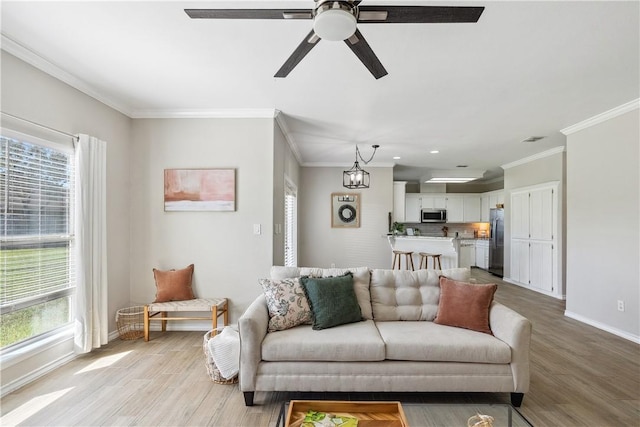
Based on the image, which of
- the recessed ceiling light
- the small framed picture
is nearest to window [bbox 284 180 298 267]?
the small framed picture

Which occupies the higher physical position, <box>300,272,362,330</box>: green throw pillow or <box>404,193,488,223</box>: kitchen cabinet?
<box>404,193,488,223</box>: kitchen cabinet

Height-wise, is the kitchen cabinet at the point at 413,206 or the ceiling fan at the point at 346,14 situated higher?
the ceiling fan at the point at 346,14

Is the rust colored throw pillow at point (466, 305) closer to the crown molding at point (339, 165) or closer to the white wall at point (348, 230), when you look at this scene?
the white wall at point (348, 230)

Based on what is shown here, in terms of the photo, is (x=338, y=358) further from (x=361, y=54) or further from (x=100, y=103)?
(x=100, y=103)

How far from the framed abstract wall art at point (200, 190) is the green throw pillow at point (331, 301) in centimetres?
166

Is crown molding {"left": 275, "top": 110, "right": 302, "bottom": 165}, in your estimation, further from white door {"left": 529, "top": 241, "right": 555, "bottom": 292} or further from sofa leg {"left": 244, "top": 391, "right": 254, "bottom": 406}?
white door {"left": 529, "top": 241, "right": 555, "bottom": 292}

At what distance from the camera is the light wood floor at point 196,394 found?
6.81ft

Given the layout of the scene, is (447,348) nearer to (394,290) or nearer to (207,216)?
(394,290)

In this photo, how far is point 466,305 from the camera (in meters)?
2.48

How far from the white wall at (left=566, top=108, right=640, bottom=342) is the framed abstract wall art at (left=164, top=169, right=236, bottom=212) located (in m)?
4.61

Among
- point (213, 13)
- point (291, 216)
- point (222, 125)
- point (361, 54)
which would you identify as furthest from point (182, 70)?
point (291, 216)

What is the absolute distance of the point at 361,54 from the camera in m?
1.72

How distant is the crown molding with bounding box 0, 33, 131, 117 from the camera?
2.34 metres

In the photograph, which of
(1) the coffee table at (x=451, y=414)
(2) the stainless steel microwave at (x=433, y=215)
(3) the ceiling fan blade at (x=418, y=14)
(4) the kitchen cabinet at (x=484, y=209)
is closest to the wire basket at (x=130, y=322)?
(1) the coffee table at (x=451, y=414)
